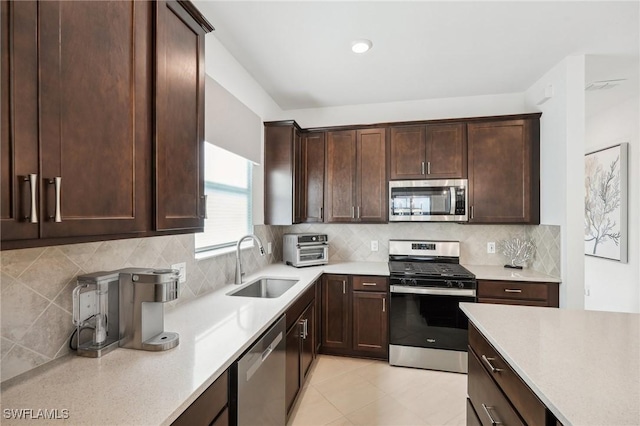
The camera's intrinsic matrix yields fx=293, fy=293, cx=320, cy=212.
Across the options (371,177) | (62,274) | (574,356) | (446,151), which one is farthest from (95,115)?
(446,151)

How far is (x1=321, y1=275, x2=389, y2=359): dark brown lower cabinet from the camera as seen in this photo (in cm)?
288

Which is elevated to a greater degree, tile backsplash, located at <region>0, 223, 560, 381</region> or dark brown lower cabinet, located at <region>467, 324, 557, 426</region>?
tile backsplash, located at <region>0, 223, 560, 381</region>

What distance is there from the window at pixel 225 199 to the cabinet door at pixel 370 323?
1338mm

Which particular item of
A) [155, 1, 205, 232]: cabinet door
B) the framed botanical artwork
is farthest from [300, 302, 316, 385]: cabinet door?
the framed botanical artwork

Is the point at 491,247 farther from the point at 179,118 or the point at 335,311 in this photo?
the point at 179,118

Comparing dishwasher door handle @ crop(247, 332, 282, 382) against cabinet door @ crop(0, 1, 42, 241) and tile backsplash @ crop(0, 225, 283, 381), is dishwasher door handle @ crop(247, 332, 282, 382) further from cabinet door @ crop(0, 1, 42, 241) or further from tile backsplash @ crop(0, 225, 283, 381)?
cabinet door @ crop(0, 1, 42, 241)

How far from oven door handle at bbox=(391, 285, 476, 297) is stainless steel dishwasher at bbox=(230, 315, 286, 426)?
4.52ft

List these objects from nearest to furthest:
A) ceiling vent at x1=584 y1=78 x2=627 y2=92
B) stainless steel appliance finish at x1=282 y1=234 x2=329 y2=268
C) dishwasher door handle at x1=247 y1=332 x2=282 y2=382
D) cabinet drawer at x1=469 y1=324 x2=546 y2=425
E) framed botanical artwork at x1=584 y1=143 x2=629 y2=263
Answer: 1. cabinet drawer at x1=469 y1=324 x2=546 y2=425
2. dishwasher door handle at x1=247 y1=332 x2=282 y2=382
3. ceiling vent at x1=584 y1=78 x2=627 y2=92
4. stainless steel appliance finish at x1=282 y1=234 x2=329 y2=268
5. framed botanical artwork at x1=584 y1=143 x2=629 y2=263

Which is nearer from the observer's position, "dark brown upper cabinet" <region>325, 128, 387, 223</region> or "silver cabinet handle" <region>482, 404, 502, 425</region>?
"silver cabinet handle" <region>482, 404, 502, 425</region>

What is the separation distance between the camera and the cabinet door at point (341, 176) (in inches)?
128

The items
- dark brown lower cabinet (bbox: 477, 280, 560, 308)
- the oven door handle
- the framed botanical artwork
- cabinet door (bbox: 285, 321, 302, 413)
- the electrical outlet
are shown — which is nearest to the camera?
the electrical outlet

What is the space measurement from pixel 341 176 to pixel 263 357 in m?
2.18

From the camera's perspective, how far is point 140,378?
995 millimetres

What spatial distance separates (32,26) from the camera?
74 centimetres
